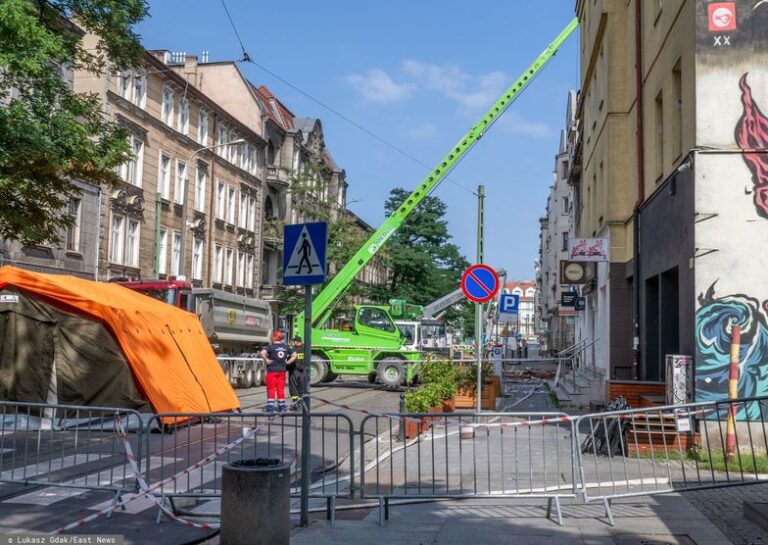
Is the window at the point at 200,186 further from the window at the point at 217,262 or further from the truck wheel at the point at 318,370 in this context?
the truck wheel at the point at 318,370

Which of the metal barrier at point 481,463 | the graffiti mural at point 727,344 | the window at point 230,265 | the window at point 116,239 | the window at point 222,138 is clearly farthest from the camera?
the window at point 230,265

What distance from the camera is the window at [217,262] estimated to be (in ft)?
147

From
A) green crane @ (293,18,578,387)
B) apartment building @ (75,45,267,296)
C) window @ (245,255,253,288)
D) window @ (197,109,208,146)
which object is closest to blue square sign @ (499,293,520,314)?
green crane @ (293,18,578,387)

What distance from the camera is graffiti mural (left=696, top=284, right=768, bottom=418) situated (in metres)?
11.5

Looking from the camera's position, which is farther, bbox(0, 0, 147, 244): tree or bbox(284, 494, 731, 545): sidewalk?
bbox(0, 0, 147, 244): tree

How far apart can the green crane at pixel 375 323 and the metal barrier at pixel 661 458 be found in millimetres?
16305

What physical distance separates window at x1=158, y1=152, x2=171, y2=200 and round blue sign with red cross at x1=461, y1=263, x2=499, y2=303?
27.1m

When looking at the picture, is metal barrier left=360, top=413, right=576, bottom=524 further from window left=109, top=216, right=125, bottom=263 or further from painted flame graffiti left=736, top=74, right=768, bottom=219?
window left=109, top=216, right=125, bottom=263

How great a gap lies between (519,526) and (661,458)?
1987 millimetres

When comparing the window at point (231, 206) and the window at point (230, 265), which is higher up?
the window at point (231, 206)

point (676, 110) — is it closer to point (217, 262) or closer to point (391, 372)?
point (391, 372)

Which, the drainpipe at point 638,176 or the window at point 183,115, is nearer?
the drainpipe at point 638,176

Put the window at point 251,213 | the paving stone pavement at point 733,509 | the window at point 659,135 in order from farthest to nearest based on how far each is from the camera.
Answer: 1. the window at point 251,213
2. the window at point 659,135
3. the paving stone pavement at point 733,509

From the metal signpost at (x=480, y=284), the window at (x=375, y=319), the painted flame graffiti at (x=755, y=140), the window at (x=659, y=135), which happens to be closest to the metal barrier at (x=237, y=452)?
the metal signpost at (x=480, y=284)
